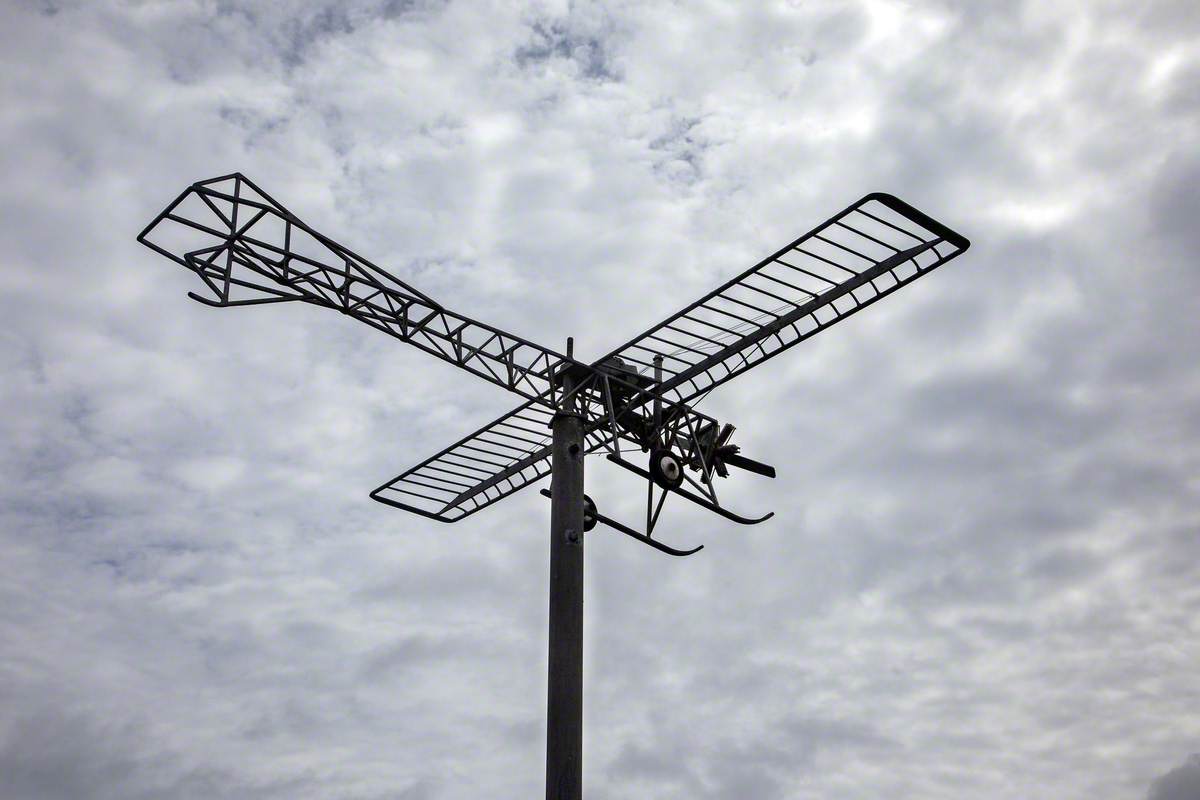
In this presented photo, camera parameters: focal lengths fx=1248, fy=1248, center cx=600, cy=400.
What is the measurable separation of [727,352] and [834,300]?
207 cm

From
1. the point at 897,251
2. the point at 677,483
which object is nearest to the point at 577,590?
the point at 677,483

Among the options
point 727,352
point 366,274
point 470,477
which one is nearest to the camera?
point 366,274

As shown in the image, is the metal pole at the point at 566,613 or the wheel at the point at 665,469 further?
the wheel at the point at 665,469

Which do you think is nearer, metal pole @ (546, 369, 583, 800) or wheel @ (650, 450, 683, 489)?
metal pole @ (546, 369, 583, 800)

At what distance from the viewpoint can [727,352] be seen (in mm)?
21672

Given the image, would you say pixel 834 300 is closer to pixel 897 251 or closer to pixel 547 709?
pixel 897 251

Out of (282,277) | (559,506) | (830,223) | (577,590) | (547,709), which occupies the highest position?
(830,223)

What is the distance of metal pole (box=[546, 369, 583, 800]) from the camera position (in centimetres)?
1992

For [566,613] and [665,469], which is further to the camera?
[665,469]

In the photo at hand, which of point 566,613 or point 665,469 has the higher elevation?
point 665,469

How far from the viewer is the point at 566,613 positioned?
2059 centimetres

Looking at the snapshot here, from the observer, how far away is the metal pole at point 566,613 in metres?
19.9

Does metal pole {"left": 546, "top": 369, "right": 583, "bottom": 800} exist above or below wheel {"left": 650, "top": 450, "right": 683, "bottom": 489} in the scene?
below

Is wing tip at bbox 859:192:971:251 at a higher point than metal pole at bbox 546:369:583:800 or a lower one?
higher
